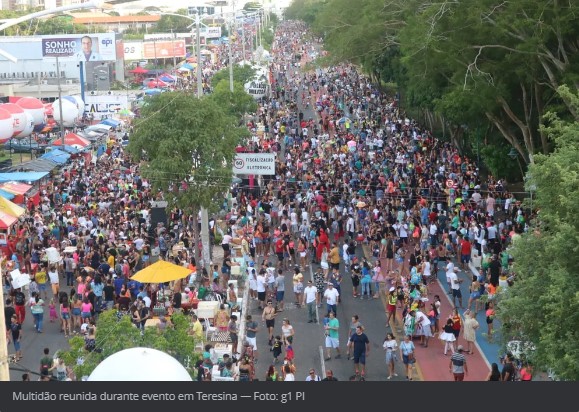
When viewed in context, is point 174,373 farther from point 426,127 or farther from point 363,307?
point 426,127

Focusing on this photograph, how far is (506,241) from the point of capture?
27.0 m

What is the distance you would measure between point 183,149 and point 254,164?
17.0 ft

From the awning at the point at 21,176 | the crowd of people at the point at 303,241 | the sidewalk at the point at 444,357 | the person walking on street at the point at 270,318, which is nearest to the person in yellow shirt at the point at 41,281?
the crowd of people at the point at 303,241

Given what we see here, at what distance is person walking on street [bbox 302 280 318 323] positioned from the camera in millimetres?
22047

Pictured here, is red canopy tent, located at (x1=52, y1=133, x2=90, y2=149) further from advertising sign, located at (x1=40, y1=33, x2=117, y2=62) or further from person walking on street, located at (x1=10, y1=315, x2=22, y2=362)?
advertising sign, located at (x1=40, y1=33, x2=117, y2=62)

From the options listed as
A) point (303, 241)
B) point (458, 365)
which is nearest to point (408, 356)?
point (458, 365)

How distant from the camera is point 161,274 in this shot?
848 inches

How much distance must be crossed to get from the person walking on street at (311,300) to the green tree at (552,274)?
21.5 ft

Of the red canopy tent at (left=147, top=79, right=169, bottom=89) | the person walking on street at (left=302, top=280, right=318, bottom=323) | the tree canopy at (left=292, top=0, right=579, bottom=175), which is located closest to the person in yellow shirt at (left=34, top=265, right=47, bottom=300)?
the person walking on street at (left=302, top=280, right=318, bottom=323)

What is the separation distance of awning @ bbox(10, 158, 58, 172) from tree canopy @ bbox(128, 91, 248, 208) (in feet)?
41.7

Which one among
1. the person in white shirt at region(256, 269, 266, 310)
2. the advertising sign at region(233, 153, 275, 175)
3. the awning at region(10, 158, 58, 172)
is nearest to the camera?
the person in white shirt at region(256, 269, 266, 310)

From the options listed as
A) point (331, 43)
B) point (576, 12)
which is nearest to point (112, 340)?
point (576, 12)

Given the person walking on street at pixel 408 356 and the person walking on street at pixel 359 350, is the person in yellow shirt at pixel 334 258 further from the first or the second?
the person walking on street at pixel 408 356

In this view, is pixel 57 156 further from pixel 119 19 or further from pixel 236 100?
pixel 119 19
